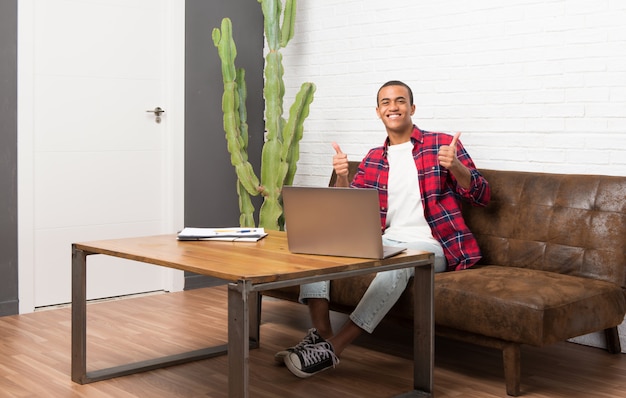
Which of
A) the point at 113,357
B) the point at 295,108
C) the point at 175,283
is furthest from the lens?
the point at 175,283

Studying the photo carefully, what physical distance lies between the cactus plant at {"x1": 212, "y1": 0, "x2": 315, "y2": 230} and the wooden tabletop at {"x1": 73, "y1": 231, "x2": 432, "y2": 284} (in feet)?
4.75

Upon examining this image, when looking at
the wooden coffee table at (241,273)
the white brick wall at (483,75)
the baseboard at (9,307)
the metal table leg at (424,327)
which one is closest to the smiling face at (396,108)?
the white brick wall at (483,75)

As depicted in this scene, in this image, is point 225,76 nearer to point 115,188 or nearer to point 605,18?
point 115,188

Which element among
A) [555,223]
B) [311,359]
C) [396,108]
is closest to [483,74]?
[396,108]

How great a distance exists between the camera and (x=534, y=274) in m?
3.05

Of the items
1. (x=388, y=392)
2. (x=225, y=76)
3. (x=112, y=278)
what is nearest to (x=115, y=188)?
(x=112, y=278)

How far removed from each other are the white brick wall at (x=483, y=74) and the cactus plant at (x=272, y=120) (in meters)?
0.26

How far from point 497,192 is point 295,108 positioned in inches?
51.9

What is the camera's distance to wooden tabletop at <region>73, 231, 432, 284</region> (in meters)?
2.19

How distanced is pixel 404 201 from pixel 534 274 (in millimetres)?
587

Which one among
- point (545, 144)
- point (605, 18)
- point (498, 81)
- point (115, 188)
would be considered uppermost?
point (605, 18)

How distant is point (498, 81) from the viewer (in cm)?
370

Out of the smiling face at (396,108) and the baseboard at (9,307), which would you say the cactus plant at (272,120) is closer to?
the smiling face at (396,108)

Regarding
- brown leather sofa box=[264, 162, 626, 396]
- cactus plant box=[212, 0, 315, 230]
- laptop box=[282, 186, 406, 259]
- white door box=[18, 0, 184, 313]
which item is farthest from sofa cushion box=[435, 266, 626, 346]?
white door box=[18, 0, 184, 313]
